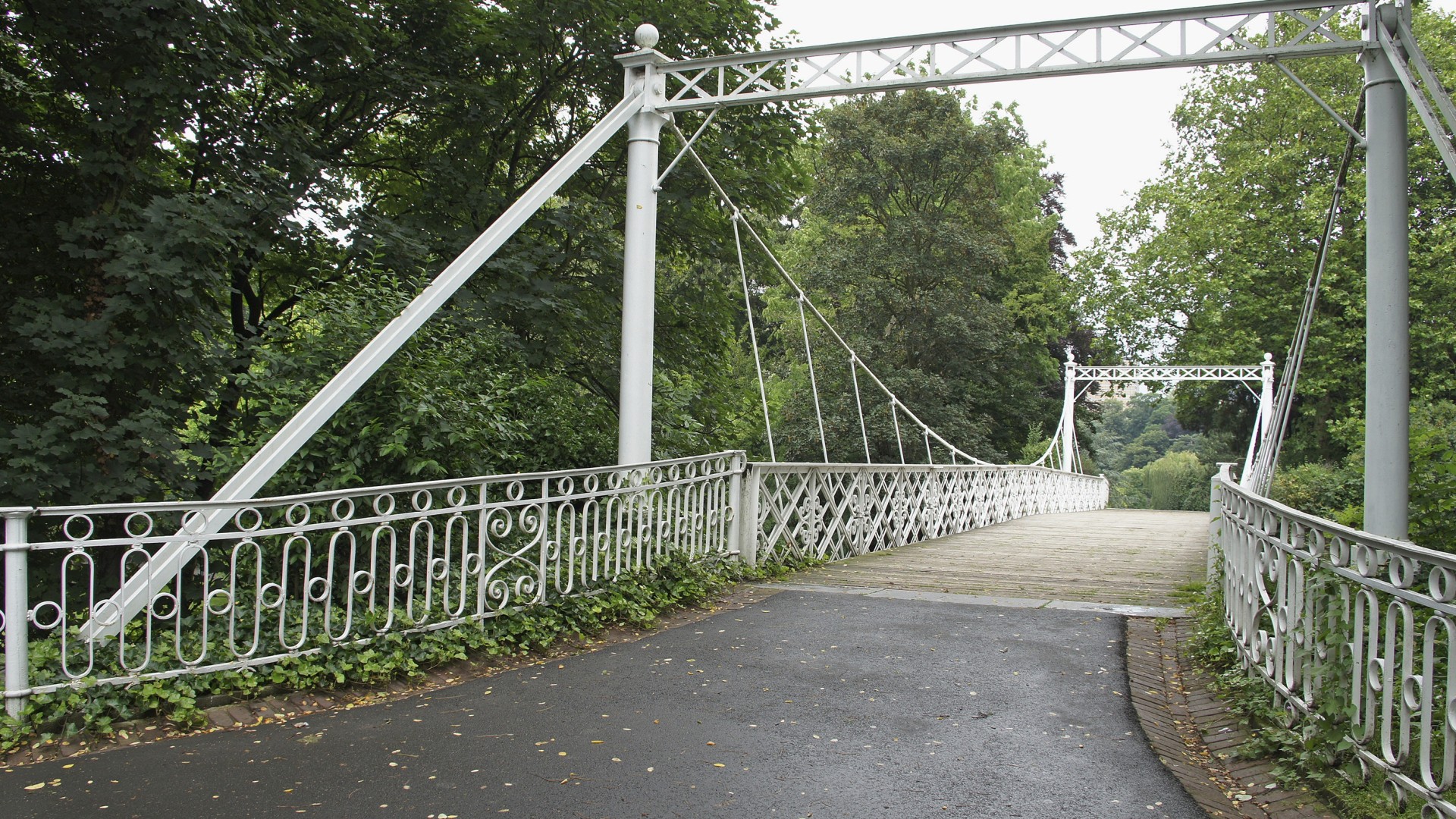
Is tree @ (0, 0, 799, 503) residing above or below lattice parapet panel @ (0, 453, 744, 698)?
above

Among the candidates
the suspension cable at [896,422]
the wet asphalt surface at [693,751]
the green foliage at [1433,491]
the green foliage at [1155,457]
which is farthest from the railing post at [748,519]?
the green foliage at [1155,457]

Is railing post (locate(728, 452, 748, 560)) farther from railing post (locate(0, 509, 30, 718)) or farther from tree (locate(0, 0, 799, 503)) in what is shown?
railing post (locate(0, 509, 30, 718))

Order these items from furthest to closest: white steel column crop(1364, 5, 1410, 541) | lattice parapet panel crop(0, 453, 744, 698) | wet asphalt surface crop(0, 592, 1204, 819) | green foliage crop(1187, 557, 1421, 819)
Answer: white steel column crop(1364, 5, 1410, 541) → lattice parapet panel crop(0, 453, 744, 698) → wet asphalt surface crop(0, 592, 1204, 819) → green foliage crop(1187, 557, 1421, 819)

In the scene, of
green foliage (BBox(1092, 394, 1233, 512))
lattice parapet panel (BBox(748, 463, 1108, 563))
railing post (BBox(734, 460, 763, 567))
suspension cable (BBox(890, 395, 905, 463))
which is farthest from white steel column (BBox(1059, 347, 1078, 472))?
railing post (BBox(734, 460, 763, 567))

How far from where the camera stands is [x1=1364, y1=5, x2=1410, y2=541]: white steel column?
228 inches

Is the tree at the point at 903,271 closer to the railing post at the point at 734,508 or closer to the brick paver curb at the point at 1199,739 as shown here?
the railing post at the point at 734,508

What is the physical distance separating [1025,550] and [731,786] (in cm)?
814

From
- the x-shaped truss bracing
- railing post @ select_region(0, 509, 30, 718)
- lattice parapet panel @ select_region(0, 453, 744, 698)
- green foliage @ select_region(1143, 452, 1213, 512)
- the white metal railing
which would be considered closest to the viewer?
railing post @ select_region(0, 509, 30, 718)

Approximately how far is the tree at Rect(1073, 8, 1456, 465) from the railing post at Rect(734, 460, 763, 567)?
21921 mm

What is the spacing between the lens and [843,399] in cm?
2275

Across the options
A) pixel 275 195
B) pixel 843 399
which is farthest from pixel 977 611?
pixel 843 399

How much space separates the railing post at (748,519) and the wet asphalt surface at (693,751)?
7.81 feet

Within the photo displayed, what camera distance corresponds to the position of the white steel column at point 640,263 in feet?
23.6

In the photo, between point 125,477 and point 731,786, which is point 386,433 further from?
point 731,786
